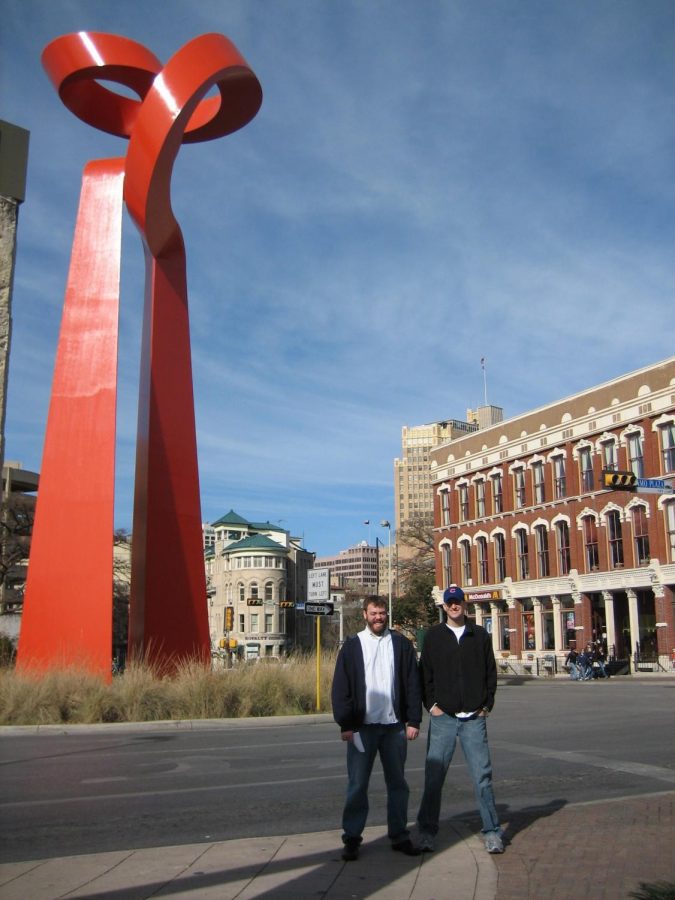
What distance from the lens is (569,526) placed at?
43375 millimetres

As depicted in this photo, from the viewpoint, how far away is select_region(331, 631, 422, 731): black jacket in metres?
5.94

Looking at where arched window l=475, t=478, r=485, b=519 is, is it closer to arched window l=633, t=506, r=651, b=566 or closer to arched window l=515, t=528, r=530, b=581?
arched window l=515, t=528, r=530, b=581

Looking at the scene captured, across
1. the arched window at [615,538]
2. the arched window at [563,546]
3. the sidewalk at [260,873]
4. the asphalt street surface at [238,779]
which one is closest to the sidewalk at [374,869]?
the sidewalk at [260,873]

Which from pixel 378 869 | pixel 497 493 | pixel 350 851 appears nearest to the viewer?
pixel 378 869

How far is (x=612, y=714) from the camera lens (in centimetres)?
1633

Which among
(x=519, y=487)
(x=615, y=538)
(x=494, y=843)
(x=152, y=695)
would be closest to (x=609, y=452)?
(x=615, y=538)

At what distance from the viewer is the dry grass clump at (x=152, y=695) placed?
14.0 meters

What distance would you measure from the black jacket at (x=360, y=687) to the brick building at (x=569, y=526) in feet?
104

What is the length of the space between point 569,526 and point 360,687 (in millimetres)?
39203

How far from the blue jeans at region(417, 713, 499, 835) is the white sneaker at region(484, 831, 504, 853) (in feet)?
0.15

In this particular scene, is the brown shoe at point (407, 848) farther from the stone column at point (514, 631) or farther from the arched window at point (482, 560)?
the arched window at point (482, 560)

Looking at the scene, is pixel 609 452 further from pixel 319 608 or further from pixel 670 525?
pixel 319 608

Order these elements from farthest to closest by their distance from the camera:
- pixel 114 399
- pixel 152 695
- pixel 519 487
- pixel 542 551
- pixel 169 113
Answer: pixel 519 487
pixel 542 551
pixel 169 113
pixel 114 399
pixel 152 695

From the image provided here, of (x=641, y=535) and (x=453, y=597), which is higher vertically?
(x=641, y=535)
